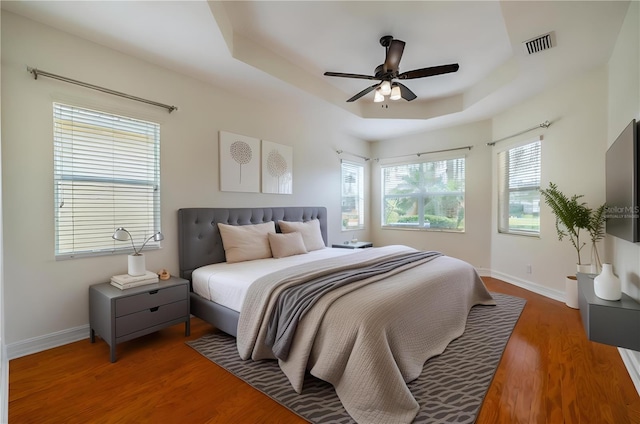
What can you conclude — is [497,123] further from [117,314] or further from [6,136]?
[6,136]

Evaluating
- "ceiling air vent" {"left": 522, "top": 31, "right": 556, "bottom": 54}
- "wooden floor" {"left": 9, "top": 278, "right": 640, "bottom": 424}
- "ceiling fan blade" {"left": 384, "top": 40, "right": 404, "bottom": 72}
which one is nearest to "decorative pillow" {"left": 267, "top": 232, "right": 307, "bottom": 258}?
"wooden floor" {"left": 9, "top": 278, "right": 640, "bottom": 424}

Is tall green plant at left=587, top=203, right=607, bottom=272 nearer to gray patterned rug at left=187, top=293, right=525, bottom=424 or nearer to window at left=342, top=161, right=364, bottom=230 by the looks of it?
gray patterned rug at left=187, top=293, right=525, bottom=424

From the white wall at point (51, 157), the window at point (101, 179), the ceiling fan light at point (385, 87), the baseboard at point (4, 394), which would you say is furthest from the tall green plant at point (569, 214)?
the baseboard at point (4, 394)

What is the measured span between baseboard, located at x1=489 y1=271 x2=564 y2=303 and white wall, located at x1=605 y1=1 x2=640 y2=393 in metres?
0.82

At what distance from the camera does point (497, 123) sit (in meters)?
4.45

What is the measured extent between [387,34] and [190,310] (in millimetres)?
3260

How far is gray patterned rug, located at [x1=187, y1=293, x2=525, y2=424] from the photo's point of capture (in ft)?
5.37

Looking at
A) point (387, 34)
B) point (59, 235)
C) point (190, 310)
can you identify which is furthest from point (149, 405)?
point (387, 34)

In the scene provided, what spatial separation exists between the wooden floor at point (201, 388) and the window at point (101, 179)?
3.02 feet

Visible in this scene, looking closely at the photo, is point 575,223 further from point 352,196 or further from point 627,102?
point 352,196

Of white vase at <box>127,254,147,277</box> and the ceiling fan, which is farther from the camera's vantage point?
the ceiling fan

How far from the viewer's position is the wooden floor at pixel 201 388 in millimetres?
1618

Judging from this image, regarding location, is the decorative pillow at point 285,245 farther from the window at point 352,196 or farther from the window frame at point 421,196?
the window frame at point 421,196

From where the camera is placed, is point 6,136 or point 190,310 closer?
point 6,136
